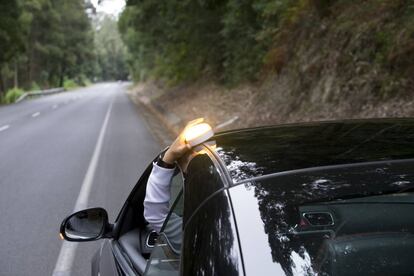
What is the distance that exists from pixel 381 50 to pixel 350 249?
10.0 meters

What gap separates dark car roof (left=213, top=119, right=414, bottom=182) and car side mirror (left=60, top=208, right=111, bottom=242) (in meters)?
0.84

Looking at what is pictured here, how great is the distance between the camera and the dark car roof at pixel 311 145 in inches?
80.5

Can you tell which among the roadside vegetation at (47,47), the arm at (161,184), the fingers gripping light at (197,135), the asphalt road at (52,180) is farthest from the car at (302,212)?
the roadside vegetation at (47,47)

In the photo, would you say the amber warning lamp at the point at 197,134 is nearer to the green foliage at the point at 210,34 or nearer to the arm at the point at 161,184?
the arm at the point at 161,184

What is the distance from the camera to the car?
1753 mm

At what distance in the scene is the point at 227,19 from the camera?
64.3ft

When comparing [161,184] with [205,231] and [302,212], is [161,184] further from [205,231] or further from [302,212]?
[302,212]

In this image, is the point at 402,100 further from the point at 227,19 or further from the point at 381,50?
the point at 227,19

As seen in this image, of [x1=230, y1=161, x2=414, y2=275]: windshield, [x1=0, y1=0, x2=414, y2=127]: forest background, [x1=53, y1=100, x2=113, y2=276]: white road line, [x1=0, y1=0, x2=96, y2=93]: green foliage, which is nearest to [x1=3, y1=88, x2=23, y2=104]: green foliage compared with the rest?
[x1=0, y1=0, x2=96, y2=93]: green foliage

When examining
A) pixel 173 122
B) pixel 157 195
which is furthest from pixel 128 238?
pixel 173 122

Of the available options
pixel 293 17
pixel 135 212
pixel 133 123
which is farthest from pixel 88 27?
pixel 135 212

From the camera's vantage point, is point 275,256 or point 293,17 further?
point 293,17

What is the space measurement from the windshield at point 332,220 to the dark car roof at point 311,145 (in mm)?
102

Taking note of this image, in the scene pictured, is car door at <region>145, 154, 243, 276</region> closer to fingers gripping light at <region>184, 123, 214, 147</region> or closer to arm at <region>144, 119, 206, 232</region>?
fingers gripping light at <region>184, 123, 214, 147</region>
